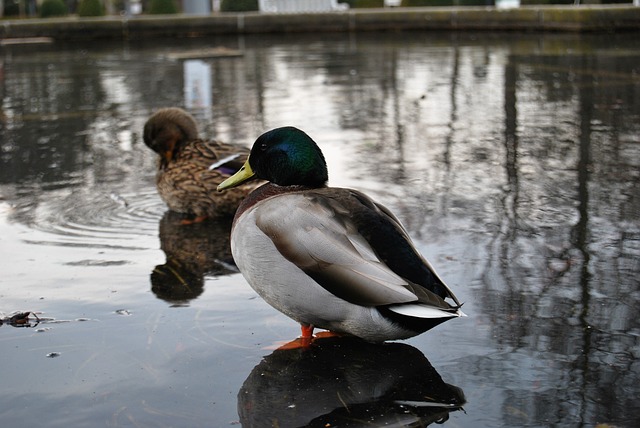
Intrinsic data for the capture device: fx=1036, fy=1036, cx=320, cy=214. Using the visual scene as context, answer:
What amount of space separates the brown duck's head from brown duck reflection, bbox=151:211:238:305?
0.40 meters

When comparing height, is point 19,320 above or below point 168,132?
below

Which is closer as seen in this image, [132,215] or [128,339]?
[128,339]

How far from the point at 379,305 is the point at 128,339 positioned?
3.79 feet

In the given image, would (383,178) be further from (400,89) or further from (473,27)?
(473,27)

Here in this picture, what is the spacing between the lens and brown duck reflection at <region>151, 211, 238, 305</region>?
16.0 ft

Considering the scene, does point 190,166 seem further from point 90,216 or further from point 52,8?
point 52,8

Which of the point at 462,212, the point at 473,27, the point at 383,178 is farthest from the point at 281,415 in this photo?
the point at 473,27

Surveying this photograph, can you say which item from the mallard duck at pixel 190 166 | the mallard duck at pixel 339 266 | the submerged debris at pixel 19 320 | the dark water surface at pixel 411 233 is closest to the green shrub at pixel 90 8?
the dark water surface at pixel 411 233

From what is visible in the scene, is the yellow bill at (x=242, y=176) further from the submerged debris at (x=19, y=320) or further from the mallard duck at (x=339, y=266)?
the submerged debris at (x=19, y=320)

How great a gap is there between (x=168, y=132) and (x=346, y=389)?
3.15 m

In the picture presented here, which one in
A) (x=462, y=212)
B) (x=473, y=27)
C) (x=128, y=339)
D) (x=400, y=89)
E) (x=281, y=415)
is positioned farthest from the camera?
(x=473, y=27)

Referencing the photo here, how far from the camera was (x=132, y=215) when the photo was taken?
639 cm

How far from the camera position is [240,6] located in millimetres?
27141

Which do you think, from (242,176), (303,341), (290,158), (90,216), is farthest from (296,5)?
(303,341)
